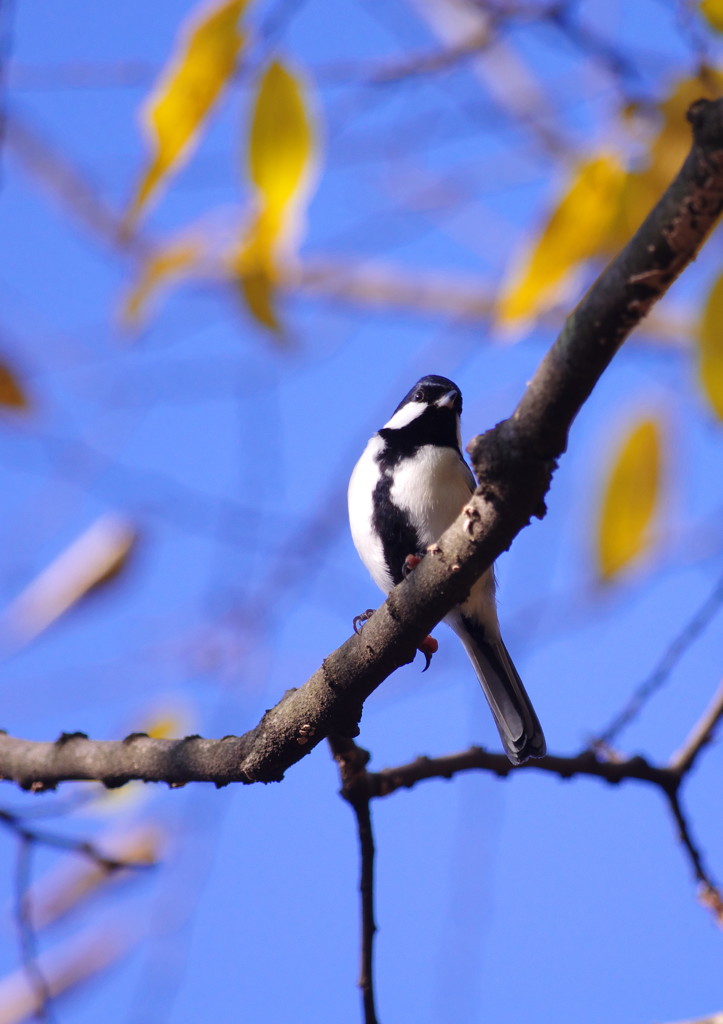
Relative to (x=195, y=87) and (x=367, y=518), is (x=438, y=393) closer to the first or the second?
(x=367, y=518)

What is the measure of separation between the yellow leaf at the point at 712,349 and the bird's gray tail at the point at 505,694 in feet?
3.73

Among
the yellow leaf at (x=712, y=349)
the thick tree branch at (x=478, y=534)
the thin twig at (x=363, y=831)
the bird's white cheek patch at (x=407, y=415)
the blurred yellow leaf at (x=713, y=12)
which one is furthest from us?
the bird's white cheek patch at (x=407, y=415)

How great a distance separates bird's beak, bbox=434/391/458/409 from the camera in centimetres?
313

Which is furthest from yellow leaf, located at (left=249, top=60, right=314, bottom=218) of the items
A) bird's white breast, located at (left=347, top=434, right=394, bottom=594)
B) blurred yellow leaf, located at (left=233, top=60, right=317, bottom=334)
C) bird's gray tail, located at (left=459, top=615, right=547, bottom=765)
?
bird's gray tail, located at (left=459, top=615, right=547, bottom=765)

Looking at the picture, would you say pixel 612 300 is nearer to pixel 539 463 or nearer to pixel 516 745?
pixel 539 463

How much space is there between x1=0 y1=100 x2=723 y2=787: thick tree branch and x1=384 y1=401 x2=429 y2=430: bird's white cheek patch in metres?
1.49

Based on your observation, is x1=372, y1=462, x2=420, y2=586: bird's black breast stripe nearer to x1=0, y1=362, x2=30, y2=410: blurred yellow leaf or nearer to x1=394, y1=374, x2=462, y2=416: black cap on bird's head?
x1=394, y1=374, x2=462, y2=416: black cap on bird's head

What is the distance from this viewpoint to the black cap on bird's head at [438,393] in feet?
10.3

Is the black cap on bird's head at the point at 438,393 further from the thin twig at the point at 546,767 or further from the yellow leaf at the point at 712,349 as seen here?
the yellow leaf at the point at 712,349

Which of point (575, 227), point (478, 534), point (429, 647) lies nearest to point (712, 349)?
point (575, 227)

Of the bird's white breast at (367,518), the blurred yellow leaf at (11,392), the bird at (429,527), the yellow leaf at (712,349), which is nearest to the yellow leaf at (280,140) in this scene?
the yellow leaf at (712,349)

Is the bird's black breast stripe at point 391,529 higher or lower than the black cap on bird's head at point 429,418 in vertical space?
lower

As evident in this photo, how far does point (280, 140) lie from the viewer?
1.64 meters

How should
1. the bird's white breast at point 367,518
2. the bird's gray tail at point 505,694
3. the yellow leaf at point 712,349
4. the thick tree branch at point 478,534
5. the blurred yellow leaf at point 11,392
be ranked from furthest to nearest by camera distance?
the bird's white breast at point 367,518 → the bird's gray tail at point 505,694 → the blurred yellow leaf at point 11,392 → the yellow leaf at point 712,349 → the thick tree branch at point 478,534
